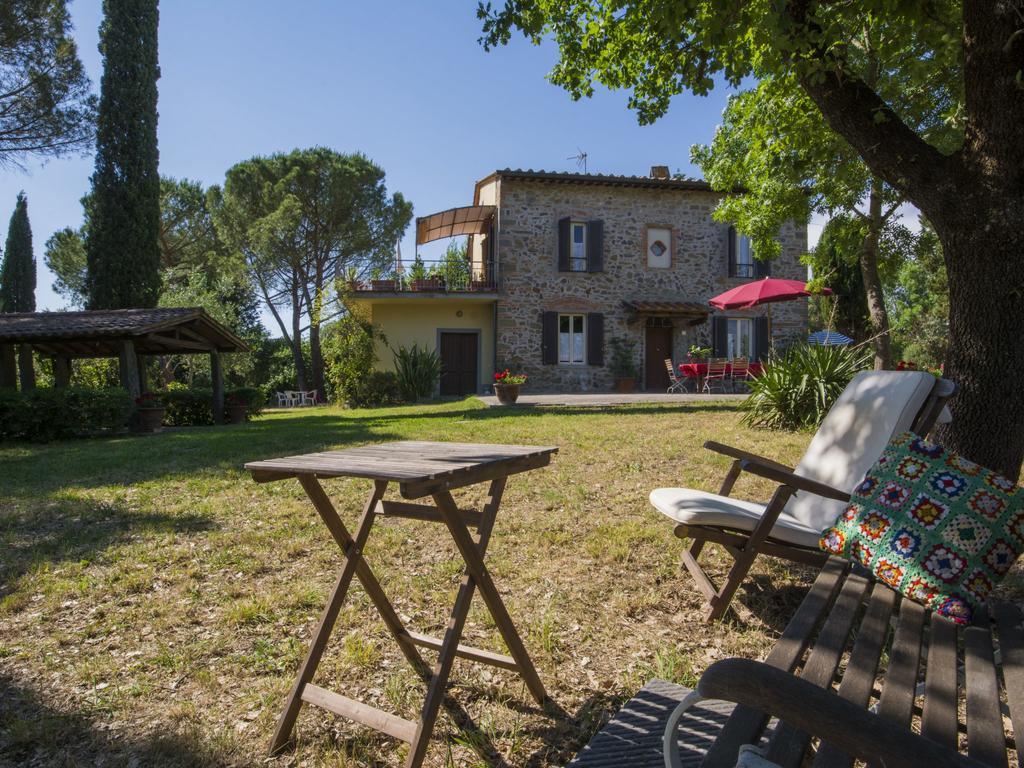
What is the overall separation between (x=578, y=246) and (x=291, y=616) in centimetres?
1592

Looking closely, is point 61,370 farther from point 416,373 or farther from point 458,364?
point 458,364

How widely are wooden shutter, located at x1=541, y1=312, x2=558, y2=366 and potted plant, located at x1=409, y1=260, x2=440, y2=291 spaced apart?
10.1 ft

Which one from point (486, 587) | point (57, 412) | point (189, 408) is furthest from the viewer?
point (189, 408)

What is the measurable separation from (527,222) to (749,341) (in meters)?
7.26

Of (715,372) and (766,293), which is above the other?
(766,293)

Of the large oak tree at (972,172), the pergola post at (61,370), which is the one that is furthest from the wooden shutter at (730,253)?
the pergola post at (61,370)

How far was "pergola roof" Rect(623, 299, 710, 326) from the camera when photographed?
56.5 ft

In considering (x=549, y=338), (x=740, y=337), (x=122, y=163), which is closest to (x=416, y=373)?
(x=549, y=338)

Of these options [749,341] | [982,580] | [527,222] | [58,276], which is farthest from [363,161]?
[982,580]

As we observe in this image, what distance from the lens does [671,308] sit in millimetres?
17391

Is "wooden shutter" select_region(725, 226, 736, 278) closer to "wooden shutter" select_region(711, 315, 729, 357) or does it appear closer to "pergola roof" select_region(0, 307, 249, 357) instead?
"wooden shutter" select_region(711, 315, 729, 357)

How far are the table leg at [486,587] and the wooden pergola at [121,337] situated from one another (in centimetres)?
1073

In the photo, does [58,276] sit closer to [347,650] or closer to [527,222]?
[527,222]

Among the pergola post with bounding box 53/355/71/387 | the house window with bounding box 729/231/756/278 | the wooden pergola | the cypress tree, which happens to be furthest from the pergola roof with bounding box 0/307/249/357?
the house window with bounding box 729/231/756/278
